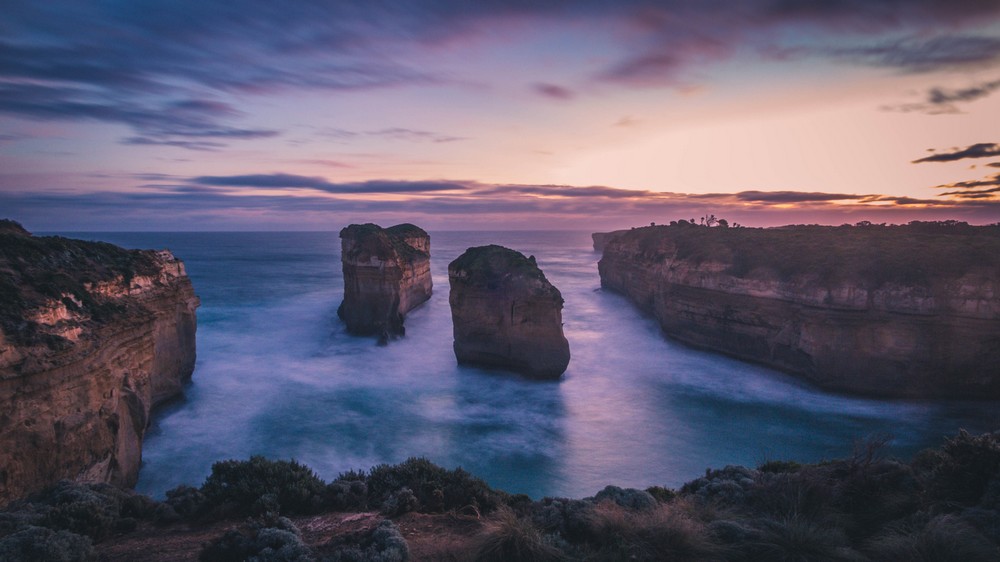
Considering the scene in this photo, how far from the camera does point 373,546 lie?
5.73 metres

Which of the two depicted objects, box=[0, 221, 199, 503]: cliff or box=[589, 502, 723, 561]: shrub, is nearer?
box=[589, 502, 723, 561]: shrub

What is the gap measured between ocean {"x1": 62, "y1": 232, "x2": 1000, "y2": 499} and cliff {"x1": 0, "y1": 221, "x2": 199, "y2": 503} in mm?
3527

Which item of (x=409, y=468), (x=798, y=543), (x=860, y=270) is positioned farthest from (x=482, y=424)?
(x=860, y=270)

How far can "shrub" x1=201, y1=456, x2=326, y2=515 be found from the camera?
7.26 meters

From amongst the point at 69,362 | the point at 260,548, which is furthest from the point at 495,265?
the point at 260,548

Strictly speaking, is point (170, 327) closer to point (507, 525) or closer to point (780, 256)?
point (507, 525)

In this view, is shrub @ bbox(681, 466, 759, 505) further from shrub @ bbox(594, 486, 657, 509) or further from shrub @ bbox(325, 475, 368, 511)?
shrub @ bbox(325, 475, 368, 511)

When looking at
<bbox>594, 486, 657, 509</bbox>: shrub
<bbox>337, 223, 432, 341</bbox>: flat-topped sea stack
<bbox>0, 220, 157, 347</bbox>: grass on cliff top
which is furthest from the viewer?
<bbox>337, 223, 432, 341</bbox>: flat-topped sea stack

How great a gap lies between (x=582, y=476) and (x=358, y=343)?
19.2 meters

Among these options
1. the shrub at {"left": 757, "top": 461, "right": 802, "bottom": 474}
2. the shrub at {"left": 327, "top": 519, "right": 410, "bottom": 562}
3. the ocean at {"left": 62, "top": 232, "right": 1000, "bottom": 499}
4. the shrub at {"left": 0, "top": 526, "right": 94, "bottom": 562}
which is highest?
the shrub at {"left": 0, "top": 526, "right": 94, "bottom": 562}

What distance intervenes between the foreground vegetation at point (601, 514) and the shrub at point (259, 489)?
0.8 inches

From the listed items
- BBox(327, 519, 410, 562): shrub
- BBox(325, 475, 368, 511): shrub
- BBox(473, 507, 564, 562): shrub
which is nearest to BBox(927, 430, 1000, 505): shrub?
BBox(473, 507, 564, 562): shrub

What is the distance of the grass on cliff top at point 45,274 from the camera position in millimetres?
9570

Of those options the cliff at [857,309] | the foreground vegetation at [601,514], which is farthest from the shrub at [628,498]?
the cliff at [857,309]
